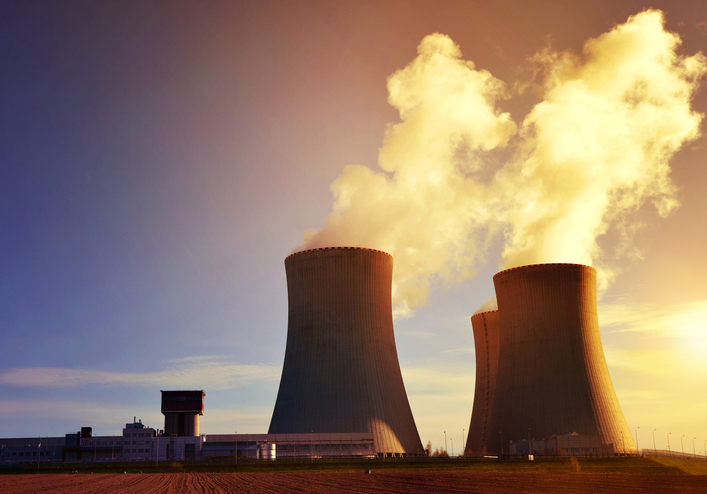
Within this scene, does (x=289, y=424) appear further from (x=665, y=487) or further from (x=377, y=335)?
(x=665, y=487)

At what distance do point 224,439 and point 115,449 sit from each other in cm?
1485

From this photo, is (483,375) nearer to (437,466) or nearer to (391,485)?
(437,466)

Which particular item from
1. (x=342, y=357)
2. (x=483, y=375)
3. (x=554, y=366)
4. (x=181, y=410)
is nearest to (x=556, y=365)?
(x=554, y=366)

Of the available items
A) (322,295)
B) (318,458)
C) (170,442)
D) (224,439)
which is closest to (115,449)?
(170,442)

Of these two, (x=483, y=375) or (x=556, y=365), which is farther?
(x=483, y=375)

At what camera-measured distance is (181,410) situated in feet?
194

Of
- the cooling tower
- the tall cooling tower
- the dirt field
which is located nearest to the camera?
the dirt field

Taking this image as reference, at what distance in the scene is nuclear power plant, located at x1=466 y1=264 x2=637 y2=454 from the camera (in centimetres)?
3659

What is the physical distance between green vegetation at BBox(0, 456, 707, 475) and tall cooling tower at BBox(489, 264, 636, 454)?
182 centimetres

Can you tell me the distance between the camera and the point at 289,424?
Answer: 36031mm

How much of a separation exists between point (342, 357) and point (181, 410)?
27888mm

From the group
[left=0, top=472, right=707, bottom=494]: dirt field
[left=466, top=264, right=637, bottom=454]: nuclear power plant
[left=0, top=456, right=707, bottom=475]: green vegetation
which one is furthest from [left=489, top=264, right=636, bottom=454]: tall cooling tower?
[left=0, top=472, right=707, bottom=494]: dirt field

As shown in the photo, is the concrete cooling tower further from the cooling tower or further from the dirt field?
the cooling tower

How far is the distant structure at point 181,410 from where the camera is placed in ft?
193
